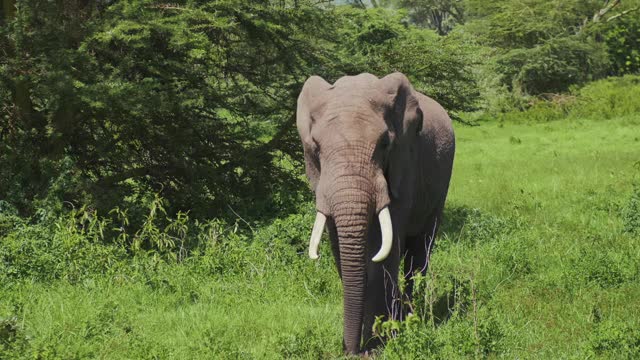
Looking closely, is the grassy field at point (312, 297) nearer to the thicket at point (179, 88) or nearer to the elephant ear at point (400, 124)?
the elephant ear at point (400, 124)

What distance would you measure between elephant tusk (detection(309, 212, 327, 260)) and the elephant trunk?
0.41 ft

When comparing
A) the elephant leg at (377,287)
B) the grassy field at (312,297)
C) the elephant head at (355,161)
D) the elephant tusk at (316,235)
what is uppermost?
the elephant head at (355,161)

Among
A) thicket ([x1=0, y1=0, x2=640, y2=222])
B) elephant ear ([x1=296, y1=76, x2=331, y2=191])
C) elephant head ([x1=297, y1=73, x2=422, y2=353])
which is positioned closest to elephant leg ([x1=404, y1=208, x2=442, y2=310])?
elephant head ([x1=297, y1=73, x2=422, y2=353])

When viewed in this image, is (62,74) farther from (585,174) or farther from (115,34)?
(585,174)

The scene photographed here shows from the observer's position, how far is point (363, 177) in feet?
17.1

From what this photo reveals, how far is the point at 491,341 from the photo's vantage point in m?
5.70

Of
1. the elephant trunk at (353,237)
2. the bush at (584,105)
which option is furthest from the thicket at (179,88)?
the bush at (584,105)

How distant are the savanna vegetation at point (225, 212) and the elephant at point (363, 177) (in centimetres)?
25

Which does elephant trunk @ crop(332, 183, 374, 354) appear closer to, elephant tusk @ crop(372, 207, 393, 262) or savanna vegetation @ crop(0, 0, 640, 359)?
elephant tusk @ crop(372, 207, 393, 262)

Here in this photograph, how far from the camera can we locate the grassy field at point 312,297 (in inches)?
224

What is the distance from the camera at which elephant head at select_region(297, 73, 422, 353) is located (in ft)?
16.9

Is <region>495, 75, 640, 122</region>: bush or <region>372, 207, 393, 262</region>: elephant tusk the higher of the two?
<region>372, 207, 393, 262</region>: elephant tusk

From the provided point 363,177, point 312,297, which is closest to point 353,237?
point 363,177

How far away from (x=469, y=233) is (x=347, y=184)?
477 centimetres
